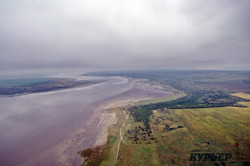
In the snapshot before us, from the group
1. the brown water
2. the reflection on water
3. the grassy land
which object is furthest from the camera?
the reflection on water

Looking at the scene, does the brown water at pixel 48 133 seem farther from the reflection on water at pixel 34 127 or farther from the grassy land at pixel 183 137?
the grassy land at pixel 183 137

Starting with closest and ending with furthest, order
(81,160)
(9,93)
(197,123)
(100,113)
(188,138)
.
→ (81,160) → (188,138) → (197,123) → (100,113) → (9,93)

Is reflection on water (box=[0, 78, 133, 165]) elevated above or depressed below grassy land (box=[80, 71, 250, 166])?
below

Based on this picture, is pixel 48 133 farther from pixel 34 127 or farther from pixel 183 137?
pixel 183 137

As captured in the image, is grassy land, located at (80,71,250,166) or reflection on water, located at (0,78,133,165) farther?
reflection on water, located at (0,78,133,165)

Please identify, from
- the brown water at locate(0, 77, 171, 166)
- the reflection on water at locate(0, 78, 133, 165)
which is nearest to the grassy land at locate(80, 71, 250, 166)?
the brown water at locate(0, 77, 171, 166)

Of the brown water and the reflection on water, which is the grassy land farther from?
the reflection on water

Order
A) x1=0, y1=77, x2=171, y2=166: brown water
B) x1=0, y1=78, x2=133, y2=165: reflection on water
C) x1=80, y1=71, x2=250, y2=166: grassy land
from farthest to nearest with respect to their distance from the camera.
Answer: x1=0, y1=78, x2=133, y2=165: reflection on water
x1=0, y1=77, x2=171, y2=166: brown water
x1=80, y1=71, x2=250, y2=166: grassy land

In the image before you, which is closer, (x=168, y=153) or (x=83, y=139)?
(x=168, y=153)

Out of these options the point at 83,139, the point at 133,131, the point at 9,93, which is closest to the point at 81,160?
the point at 83,139

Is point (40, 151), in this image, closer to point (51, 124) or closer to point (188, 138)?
point (51, 124)

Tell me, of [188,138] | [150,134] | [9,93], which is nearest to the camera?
[188,138]
